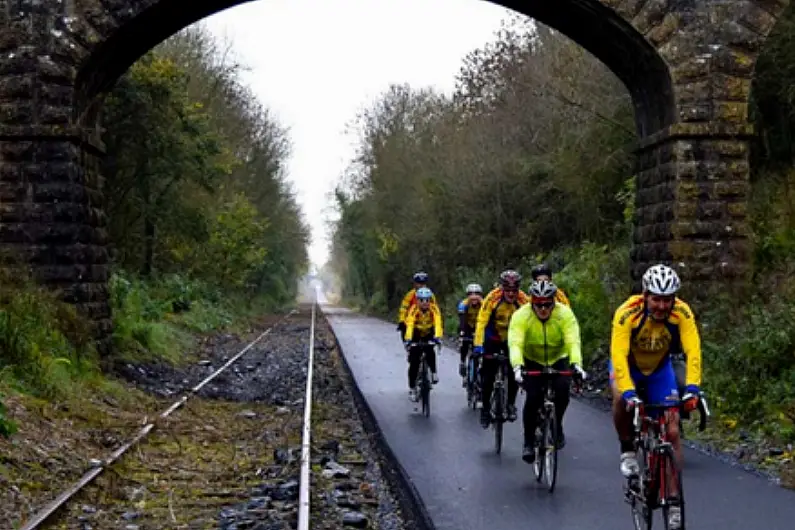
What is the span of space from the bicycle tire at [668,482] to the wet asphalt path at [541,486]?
1.33 m

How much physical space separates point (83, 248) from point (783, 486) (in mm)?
10884

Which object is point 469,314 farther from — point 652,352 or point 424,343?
point 652,352

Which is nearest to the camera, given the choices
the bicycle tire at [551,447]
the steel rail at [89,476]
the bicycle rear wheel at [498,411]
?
the steel rail at [89,476]

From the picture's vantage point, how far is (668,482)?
6719 mm

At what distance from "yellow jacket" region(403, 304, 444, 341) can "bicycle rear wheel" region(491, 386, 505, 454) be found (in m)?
3.36

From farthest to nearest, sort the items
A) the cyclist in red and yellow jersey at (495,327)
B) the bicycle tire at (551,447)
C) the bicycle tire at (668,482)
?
the cyclist in red and yellow jersey at (495,327) < the bicycle tire at (551,447) < the bicycle tire at (668,482)

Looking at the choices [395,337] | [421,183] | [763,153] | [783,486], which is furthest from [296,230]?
[783,486]

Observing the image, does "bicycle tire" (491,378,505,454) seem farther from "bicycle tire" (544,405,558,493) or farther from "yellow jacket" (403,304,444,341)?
"yellow jacket" (403,304,444,341)

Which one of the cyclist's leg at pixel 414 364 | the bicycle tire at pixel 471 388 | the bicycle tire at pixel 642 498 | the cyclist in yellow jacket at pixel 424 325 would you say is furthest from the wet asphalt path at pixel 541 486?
the cyclist in yellow jacket at pixel 424 325

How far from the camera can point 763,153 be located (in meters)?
22.0

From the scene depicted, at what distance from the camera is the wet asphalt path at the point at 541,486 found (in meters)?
8.29

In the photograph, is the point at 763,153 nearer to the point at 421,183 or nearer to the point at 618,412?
Result: the point at 618,412

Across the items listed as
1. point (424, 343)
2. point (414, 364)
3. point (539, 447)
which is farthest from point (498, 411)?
point (414, 364)

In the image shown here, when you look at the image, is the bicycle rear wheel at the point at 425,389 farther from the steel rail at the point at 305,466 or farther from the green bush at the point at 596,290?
the green bush at the point at 596,290
